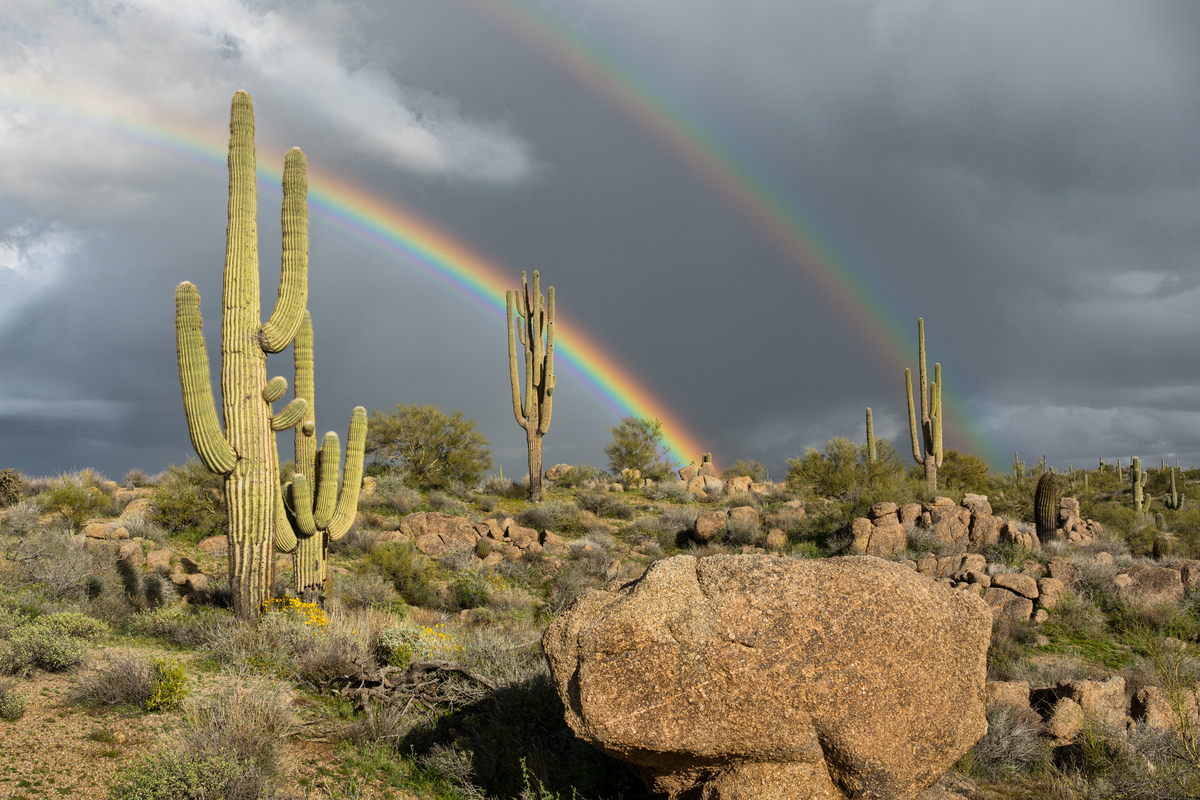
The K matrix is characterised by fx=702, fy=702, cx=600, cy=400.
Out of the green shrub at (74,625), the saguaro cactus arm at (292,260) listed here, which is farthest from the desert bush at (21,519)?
the saguaro cactus arm at (292,260)

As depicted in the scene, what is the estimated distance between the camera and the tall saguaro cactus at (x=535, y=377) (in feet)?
82.3

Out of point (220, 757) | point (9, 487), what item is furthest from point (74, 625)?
point (9, 487)

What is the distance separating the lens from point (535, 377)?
25.2 metres

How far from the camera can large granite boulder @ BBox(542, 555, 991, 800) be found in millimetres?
3875

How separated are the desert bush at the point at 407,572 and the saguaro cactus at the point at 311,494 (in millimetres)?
2437

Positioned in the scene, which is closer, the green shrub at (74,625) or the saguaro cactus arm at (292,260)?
the green shrub at (74,625)

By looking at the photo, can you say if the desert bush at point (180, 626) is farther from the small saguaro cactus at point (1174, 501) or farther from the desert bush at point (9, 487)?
the small saguaro cactus at point (1174, 501)

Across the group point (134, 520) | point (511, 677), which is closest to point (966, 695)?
point (511, 677)

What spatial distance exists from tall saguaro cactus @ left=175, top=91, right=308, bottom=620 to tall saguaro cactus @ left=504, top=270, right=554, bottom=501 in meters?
14.6

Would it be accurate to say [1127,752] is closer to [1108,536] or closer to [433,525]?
[433,525]

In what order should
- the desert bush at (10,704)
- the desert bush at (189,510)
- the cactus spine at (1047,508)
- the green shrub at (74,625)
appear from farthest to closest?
1. the cactus spine at (1047,508)
2. the desert bush at (189,510)
3. the green shrub at (74,625)
4. the desert bush at (10,704)

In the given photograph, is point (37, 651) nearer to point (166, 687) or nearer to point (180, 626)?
point (166, 687)

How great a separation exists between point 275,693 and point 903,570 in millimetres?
5537

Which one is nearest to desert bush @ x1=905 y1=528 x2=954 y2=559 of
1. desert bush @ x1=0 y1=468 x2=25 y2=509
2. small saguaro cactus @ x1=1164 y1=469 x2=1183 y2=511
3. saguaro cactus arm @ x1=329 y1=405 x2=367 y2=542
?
saguaro cactus arm @ x1=329 y1=405 x2=367 y2=542
